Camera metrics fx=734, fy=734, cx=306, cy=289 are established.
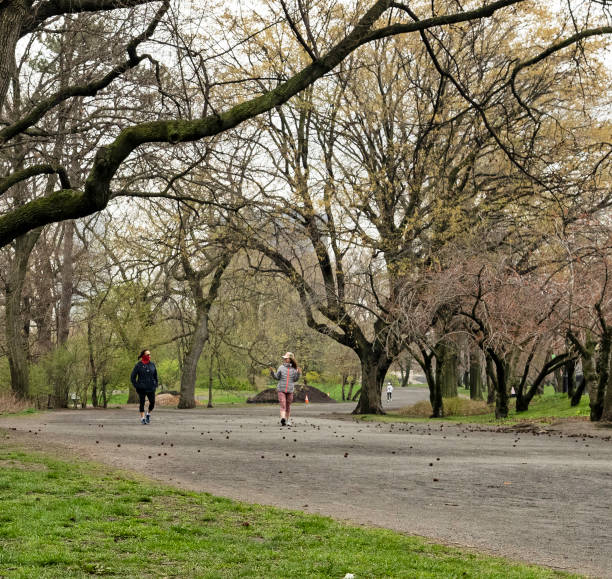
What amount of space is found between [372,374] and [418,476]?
18857 mm

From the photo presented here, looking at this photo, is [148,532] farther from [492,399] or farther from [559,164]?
[492,399]

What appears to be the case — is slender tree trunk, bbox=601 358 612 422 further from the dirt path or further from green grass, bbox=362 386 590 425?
green grass, bbox=362 386 590 425

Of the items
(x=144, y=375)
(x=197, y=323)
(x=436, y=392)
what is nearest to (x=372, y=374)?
(x=436, y=392)

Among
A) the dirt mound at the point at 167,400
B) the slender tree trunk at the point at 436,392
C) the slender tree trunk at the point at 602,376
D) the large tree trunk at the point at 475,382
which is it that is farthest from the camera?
the dirt mound at the point at 167,400

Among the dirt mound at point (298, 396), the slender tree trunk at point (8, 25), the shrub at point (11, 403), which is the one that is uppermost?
the slender tree trunk at point (8, 25)

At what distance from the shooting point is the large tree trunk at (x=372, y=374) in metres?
29.9

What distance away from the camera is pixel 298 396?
5506 cm

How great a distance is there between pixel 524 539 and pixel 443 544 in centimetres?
87

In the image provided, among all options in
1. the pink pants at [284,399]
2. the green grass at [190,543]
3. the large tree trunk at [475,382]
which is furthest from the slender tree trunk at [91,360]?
the green grass at [190,543]

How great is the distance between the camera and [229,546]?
6.38 m

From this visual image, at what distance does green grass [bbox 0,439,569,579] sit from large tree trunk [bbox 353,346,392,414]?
21.5 metres

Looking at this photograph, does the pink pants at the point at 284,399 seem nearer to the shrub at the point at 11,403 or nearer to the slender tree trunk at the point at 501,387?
the slender tree trunk at the point at 501,387

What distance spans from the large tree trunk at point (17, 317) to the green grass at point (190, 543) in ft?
74.7

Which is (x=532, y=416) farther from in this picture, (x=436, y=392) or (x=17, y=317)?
(x=17, y=317)
